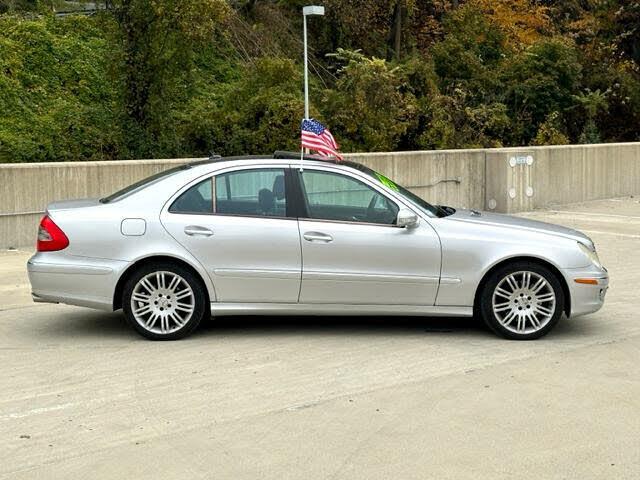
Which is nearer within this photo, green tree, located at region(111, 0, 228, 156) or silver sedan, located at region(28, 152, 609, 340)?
silver sedan, located at region(28, 152, 609, 340)

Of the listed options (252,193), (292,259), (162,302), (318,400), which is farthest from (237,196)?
(318,400)

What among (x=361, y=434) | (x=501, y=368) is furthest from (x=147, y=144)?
(x=361, y=434)

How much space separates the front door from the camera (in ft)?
27.4

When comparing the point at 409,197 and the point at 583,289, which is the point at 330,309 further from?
the point at 583,289

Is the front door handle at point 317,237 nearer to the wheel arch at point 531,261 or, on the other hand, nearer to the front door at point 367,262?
the front door at point 367,262

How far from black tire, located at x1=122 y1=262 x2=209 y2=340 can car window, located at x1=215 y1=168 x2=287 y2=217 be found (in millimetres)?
589

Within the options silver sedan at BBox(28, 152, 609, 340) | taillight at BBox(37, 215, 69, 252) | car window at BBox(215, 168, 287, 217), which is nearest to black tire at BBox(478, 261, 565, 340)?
silver sedan at BBox(28, 152, 609, 340)

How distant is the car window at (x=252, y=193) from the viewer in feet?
27.8

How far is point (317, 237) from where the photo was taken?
27.4 ft

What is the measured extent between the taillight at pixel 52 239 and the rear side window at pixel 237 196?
0.88 m

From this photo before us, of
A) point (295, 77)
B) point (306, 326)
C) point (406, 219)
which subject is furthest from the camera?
point (295, 77)

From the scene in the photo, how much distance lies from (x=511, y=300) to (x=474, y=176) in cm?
1144

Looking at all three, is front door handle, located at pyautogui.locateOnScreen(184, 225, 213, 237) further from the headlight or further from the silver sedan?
the headlight

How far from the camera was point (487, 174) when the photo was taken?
65.0ft
